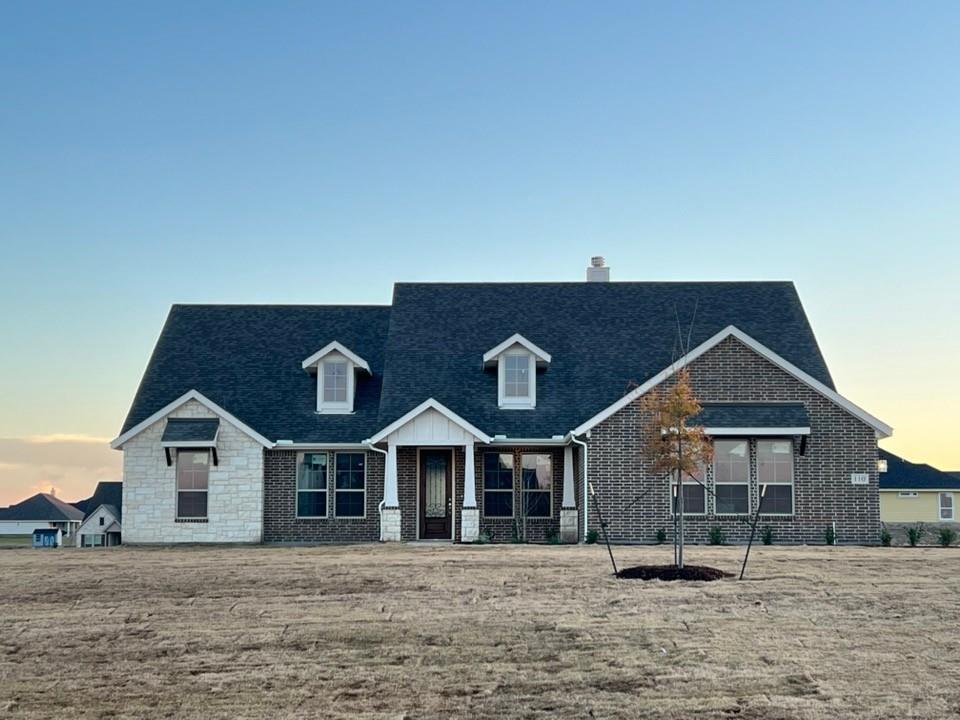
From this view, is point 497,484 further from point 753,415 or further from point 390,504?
point 753,415

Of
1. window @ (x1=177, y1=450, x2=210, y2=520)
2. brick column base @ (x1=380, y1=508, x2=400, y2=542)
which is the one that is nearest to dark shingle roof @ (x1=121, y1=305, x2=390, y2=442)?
window @ (x1=177, y1=450, x2=210, y2=520)

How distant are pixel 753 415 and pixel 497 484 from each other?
6911mm

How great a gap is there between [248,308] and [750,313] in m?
15.2

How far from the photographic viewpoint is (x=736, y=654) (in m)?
14.9

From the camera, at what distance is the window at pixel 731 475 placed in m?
30.0

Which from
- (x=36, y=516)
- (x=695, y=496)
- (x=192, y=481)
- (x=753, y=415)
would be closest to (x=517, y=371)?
(x=695, y=496)

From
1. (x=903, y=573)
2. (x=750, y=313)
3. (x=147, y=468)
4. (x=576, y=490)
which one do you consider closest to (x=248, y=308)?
(x=147, y=468)

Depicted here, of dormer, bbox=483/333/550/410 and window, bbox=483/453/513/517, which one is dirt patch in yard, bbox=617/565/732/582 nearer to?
window, bbox=483/453/513/517

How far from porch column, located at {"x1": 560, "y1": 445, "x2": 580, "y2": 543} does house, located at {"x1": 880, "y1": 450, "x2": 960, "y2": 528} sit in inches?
1201

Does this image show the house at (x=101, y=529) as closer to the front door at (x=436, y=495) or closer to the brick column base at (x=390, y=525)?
the brick column base at (x=390, y=525)

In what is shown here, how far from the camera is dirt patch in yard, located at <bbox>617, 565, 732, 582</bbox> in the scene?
20078mm

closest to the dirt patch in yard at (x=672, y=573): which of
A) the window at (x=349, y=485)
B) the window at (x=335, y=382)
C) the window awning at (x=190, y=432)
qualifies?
the window at (x=349, y=485)

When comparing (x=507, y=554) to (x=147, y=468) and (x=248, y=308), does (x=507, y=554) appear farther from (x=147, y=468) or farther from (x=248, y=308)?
(x=248, y=308)

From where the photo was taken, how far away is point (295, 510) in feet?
107
